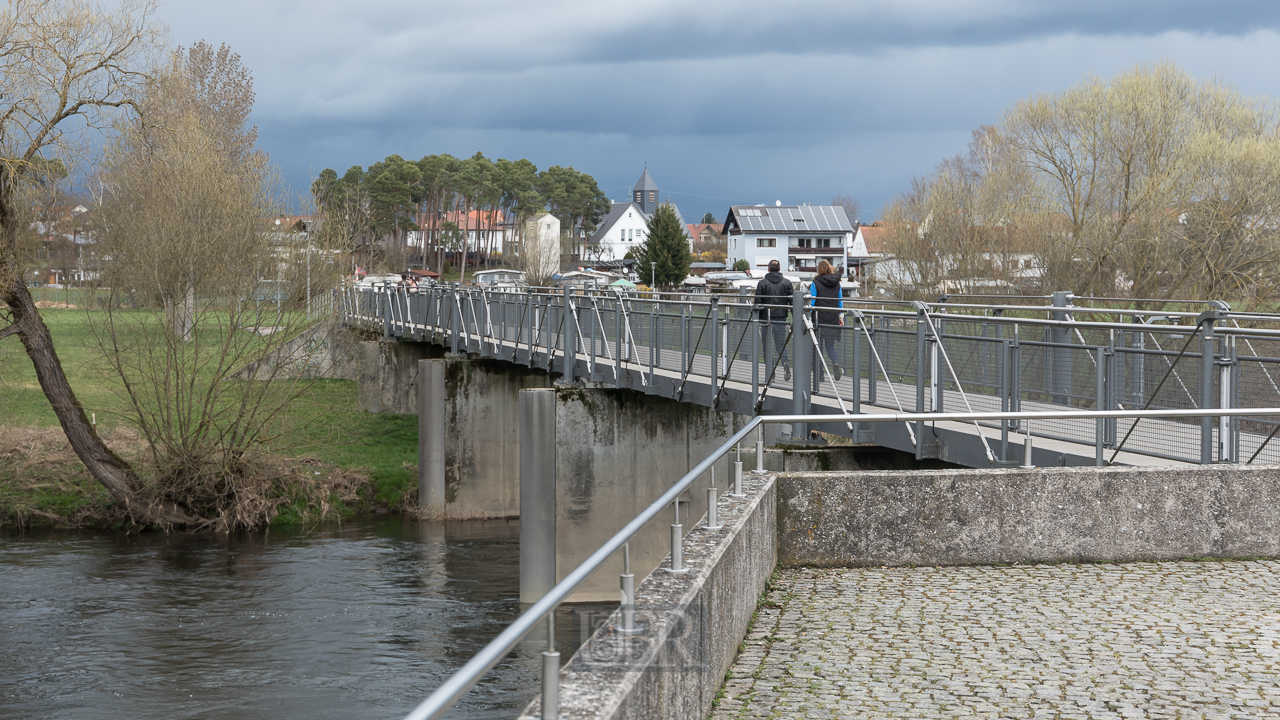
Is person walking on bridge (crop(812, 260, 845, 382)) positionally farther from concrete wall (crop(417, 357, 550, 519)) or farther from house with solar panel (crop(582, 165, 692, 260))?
house with solar panel (crop(582, 165, 692, 260))

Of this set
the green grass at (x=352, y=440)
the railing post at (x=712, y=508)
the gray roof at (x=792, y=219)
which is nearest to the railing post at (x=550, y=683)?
the railing post at (x=712, y=508)

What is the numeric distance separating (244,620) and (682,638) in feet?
51.8

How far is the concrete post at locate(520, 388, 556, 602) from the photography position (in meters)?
21.0

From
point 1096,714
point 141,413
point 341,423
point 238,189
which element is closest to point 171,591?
point 141,413

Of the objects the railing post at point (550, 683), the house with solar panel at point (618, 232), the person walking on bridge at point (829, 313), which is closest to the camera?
the railing post at point (550, 683)

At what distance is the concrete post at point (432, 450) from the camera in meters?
29.2

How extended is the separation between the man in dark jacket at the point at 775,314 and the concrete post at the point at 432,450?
1400 centimetres

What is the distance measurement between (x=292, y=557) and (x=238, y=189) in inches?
414

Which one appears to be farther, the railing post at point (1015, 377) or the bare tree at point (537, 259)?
the bare tree at point (537, 259)

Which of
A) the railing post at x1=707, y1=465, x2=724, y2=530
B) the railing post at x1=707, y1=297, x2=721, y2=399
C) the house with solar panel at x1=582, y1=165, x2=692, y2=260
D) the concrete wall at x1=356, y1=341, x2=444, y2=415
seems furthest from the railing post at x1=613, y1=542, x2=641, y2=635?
the house with solar panel at x1=582, y1=165, x2=692, y2=260

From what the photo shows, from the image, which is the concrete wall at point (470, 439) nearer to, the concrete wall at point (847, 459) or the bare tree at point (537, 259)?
the concrete wall at point (847, 459)

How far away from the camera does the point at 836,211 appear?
127 meters

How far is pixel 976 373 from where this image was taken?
1107 centimetres

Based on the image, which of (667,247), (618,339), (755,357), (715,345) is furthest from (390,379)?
(667,247)
